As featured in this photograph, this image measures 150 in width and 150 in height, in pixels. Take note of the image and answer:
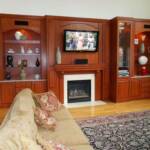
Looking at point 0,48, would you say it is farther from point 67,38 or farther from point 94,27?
point 94,27

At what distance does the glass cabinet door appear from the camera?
5793 millimetres

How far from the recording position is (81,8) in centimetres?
587

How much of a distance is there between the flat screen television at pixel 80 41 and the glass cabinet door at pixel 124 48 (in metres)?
0.69

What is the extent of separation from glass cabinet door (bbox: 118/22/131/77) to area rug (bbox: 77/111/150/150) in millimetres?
1672

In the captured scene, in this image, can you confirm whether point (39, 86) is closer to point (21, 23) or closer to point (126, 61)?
point (21, 23)

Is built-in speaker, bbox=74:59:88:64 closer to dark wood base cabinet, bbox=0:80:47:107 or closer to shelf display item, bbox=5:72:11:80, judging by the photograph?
dark wood base cabinet, bbox=0:80:47:107

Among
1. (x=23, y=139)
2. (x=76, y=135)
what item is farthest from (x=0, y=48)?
(x=23, y=139)

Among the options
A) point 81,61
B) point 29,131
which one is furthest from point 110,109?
point 29,131

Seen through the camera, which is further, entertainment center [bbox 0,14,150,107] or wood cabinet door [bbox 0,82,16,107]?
entertainment center [bbox 0,14,150,107]

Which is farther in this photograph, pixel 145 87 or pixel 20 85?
pixel 145 87

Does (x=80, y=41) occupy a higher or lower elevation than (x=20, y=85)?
higher

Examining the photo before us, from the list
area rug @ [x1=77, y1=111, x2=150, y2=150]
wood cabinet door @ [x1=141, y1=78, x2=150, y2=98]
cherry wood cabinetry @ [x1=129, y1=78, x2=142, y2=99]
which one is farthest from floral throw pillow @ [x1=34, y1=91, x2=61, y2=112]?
wood cabinet door @ [x1=141, y1=78, x2=150, y2=98]

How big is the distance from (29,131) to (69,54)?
4336 mm

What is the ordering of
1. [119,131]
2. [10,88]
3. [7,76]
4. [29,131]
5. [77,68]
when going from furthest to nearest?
1. [77,68]
2. [7,76]
3. [10,88]
4. [119,131]
5. [29,131]
